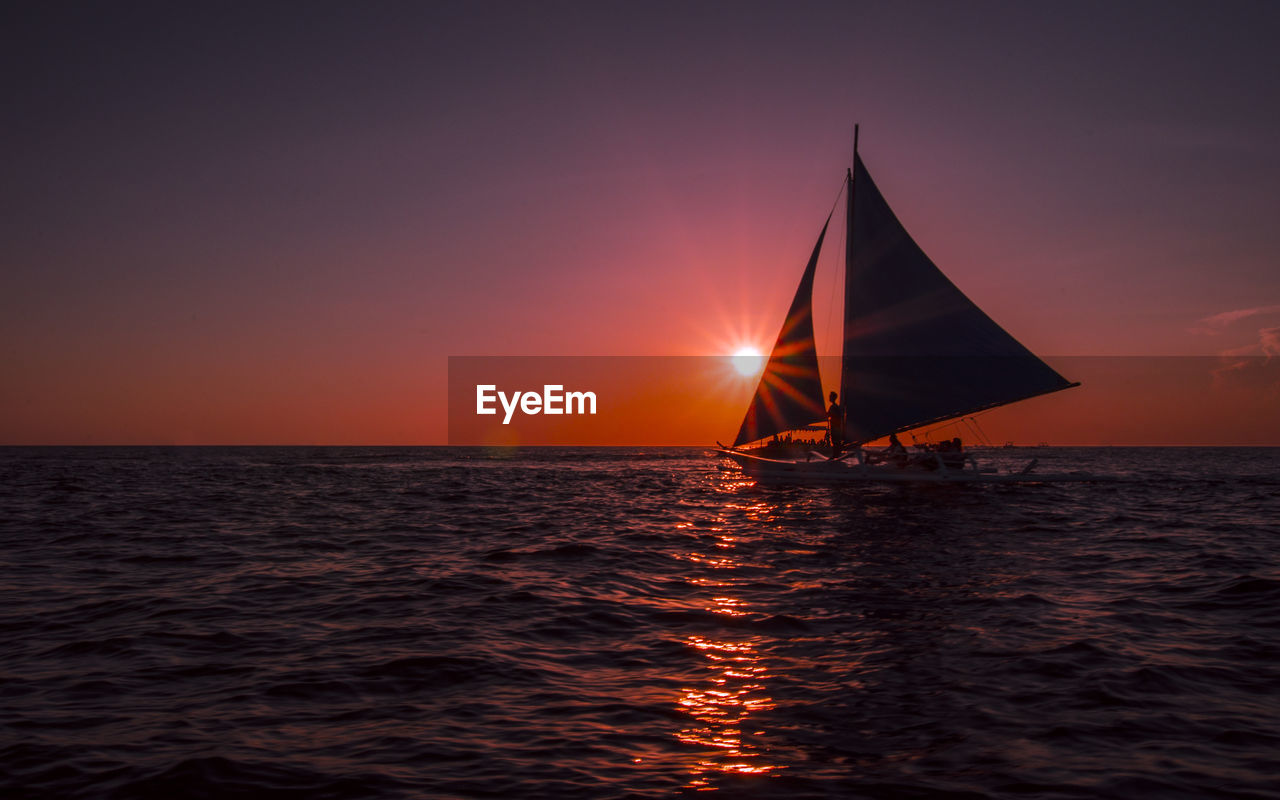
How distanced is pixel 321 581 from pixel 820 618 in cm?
946

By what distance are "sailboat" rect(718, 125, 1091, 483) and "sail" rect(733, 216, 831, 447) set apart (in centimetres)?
510

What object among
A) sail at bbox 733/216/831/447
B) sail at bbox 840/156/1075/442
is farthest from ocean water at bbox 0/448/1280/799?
sail at bbox 733/216/831/447

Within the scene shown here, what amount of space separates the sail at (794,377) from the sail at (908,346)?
5977mm

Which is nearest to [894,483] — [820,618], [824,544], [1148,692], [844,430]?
[844,430]

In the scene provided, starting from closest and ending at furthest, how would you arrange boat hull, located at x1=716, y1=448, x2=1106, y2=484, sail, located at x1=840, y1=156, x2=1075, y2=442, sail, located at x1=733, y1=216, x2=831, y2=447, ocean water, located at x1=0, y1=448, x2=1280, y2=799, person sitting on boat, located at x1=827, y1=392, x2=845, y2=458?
ocean water, located at x1=0, y1=448, x2=1280, y2=799, sail, located at x1=840, y1=156, x2=1075, y2=442, boat hull, located at x1=716, y1=448, x2=1106, y2=484, person sitting on boat, located at x1=827, y1=392, x2=845, y2=458, sail, located at x1=733, y1=216, x2=831, y2=447

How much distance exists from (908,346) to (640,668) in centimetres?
3257

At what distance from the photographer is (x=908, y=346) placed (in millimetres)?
37906

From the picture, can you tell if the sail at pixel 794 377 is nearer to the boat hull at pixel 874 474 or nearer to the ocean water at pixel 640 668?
the boat hull at pixel 874 474

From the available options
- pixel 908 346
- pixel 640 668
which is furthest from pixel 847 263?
pixel 640 668

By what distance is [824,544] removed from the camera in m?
20.0

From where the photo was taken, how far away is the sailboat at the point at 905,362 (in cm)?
3672

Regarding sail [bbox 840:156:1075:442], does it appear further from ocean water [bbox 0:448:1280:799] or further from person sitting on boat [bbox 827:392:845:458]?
ocean water [bbox 0:448:1280:799]

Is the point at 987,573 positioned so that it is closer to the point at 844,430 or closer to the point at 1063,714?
the point at 1063,714

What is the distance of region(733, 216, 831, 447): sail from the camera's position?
154ft
